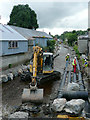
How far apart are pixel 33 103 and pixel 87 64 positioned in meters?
10.7

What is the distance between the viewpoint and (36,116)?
8109 millimetres

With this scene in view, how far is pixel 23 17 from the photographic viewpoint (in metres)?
44.2

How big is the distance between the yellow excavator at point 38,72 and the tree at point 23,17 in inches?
1212

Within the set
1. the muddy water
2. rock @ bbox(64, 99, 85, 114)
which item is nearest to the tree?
the muddy water

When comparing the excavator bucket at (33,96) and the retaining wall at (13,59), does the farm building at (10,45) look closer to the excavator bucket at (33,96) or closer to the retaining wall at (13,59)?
the retaining wall at (13,59)

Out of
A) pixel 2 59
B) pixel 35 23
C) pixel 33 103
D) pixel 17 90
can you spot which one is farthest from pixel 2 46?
pixel 35 23

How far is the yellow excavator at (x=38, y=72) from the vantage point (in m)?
8.77

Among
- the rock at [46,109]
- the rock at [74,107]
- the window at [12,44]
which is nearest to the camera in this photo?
the rock at [74,107]

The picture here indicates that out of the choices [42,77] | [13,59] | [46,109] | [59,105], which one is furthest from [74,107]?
[13,59]

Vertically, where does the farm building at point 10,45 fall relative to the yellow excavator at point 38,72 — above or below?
above

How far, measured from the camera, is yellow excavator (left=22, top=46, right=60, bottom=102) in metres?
8.77

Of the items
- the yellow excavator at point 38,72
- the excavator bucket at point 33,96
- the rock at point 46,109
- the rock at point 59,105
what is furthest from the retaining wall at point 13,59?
the rock at point 59,105

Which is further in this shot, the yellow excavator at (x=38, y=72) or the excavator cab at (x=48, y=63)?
the excavator cab at (x=48, y=63)

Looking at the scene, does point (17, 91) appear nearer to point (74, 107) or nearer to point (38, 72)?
point (38, 72)
